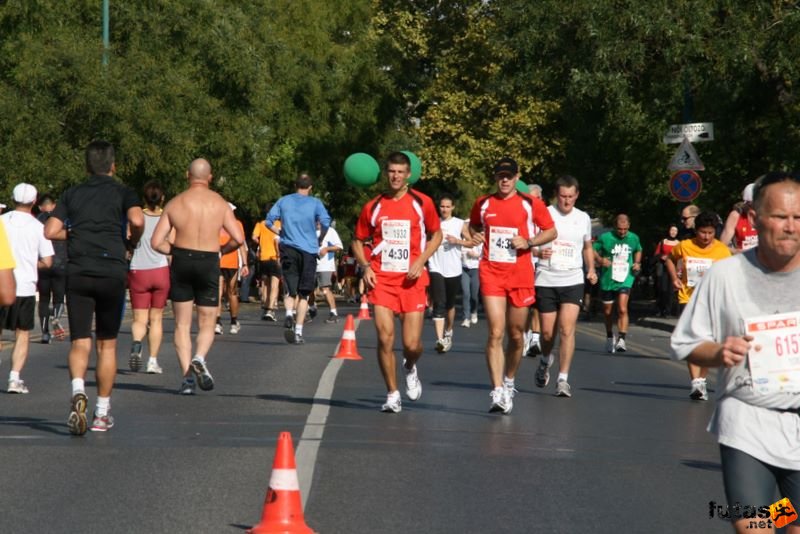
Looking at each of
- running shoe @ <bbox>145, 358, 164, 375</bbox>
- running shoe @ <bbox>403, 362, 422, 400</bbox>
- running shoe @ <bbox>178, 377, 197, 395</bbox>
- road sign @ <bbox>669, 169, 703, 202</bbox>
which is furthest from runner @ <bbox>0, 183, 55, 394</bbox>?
road sign @ <bbox>669, 169, 703, 202</bbox>

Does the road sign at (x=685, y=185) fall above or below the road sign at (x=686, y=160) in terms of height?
below

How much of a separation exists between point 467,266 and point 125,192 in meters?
16.4

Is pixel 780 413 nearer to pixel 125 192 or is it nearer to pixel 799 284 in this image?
pixel 799 284

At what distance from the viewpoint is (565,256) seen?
49.5ft

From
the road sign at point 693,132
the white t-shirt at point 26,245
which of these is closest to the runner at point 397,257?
the white t-shirt at point 26,245

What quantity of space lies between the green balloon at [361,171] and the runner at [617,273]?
2.93 m

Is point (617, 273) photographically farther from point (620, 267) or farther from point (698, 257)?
point (698, 257)

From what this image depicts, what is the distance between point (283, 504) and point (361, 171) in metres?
13.1

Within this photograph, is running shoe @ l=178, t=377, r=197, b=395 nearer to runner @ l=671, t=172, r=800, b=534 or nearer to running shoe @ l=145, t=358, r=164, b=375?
running shoe @ l=145, t=358, r=164, b=375

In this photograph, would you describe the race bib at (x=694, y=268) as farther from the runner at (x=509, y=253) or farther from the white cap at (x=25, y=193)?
the white cap at (x=25, y=193)

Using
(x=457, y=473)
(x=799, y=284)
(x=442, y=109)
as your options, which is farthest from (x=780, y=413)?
(x=442, y=109)

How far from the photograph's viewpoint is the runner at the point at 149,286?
16.5 metres

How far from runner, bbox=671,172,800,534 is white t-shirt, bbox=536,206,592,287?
9161 millimetres

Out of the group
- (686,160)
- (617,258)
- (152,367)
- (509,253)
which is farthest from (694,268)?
(686,160)
